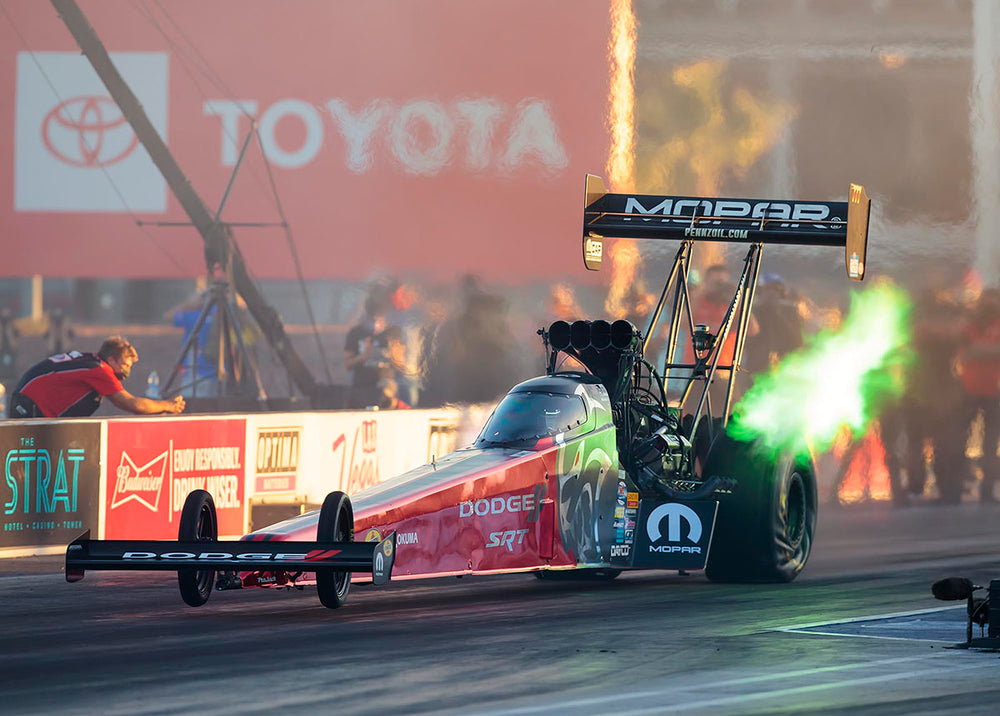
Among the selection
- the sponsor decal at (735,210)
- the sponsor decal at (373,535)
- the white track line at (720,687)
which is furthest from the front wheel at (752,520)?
the white track line at (720,687)

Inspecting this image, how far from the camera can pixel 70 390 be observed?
838 inches

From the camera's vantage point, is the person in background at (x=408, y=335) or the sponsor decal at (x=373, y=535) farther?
the person in background at (x=408, y=335)

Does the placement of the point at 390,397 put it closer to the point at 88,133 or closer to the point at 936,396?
the point at 88,133

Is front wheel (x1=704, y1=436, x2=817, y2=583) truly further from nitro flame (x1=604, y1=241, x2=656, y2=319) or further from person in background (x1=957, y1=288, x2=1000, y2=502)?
nitro flame (x1=604, y1=241, x2=656, y2=319)

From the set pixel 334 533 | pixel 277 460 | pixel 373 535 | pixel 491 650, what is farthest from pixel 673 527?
pixel 277 460

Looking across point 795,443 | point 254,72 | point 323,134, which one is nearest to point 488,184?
point 323,134

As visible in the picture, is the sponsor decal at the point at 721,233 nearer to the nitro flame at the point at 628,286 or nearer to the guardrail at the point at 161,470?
the guardrail at the point at 161,470

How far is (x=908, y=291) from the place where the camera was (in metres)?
28.0

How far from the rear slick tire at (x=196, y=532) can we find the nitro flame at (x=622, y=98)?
1728cm

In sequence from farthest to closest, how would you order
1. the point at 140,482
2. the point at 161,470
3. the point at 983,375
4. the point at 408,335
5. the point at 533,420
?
the point at 408,335 < the point at 983,375 < the point at 161,470 < the point at 140,482 < the point at 533,420

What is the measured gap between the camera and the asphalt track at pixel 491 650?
31.6ft

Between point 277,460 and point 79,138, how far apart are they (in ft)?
49.4

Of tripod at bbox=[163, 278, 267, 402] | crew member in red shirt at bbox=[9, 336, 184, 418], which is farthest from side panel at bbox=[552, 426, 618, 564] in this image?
tripod at bbox=[163, 278, 267, 402]

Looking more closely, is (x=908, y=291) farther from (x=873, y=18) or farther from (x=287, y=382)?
(x=287, y=382)
